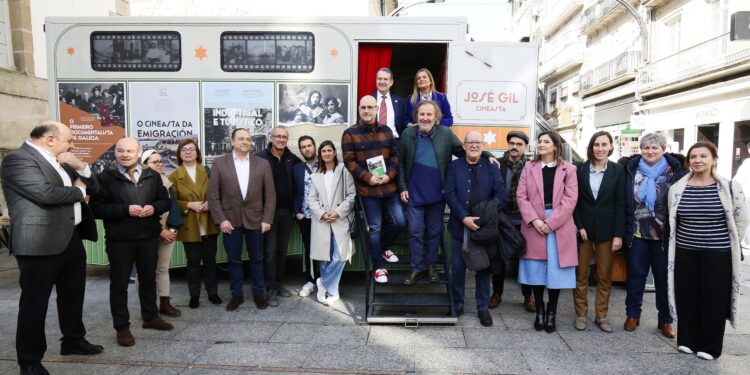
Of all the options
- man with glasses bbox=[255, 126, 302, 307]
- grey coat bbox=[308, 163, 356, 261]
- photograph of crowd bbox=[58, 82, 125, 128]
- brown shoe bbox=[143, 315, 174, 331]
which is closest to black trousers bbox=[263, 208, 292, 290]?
man with glasses bbox=[255, 126, 302, 307]

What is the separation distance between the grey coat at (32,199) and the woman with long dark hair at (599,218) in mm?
4289

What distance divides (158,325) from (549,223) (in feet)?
12.2

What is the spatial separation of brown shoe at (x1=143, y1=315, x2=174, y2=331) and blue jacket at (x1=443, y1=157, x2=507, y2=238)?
114 inches

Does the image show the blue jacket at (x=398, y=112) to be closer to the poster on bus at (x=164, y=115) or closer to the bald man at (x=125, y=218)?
the poster on bus at (x=164, y=115)

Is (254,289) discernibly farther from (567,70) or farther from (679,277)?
(567,70)

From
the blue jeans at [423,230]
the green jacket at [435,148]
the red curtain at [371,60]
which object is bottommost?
the blue jeans at [423,230]

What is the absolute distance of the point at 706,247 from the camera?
371 cm

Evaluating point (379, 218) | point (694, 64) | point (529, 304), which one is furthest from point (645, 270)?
point (694, 64)

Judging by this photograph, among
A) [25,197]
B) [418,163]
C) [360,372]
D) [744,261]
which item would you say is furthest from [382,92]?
[744,261]

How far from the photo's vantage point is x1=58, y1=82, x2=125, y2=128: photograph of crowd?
5.74 meters

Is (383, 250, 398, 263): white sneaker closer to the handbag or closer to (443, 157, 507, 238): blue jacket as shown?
the handbag

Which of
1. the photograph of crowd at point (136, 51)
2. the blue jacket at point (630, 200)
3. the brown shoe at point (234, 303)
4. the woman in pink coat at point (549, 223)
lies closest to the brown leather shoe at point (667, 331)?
the blue jacket at point (630, 200)

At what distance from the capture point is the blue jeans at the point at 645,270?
13.8 feet

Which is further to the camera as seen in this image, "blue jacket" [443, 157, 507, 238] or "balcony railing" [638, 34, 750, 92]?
"balcony railing" [638, 34, 750, 92]
